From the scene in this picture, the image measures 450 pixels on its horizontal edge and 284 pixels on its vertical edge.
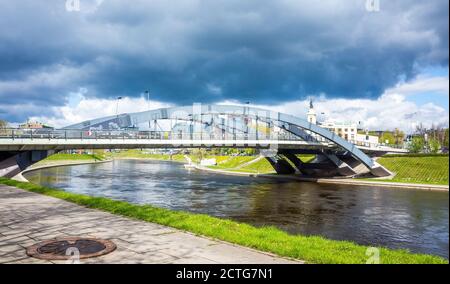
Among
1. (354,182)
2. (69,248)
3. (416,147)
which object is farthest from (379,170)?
(69,248)

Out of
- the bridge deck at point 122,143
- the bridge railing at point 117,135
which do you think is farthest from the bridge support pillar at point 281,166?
the bridge railing at point 117,135

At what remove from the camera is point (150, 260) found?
27.3ft

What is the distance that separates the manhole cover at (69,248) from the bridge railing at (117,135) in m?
25.5

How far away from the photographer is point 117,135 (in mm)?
39406

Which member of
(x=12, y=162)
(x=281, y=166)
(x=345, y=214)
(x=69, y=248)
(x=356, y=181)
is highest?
(x=12, y=162)

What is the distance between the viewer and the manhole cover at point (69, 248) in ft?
28.0

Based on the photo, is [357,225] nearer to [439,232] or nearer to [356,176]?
[439,232]

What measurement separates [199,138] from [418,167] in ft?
110

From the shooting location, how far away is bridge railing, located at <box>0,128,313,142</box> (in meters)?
32.8

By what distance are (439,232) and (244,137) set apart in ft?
101

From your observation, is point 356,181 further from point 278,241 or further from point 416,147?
point 278,241

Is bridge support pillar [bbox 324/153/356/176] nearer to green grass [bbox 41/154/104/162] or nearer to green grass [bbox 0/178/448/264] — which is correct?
green grass [bbox 0/178/448/264]

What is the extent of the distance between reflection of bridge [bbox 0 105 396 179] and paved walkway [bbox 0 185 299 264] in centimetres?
A: 2035
